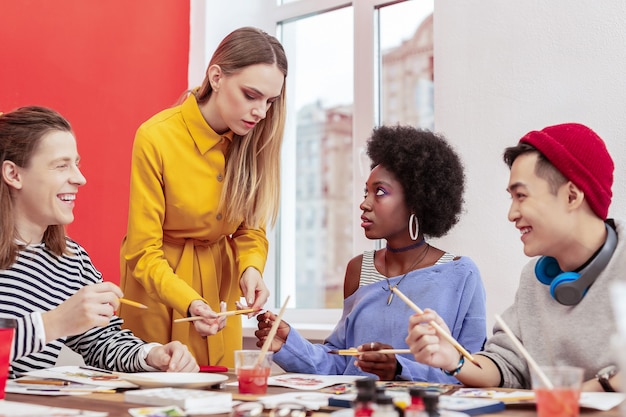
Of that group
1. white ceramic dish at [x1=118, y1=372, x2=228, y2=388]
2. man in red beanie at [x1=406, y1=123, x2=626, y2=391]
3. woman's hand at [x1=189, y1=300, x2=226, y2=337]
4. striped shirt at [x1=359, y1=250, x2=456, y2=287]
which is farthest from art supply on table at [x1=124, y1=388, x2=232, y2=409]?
striped shirt at [x1=359, y1=250, x2=456, y2=287]

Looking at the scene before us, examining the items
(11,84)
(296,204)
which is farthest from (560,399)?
(296,204)

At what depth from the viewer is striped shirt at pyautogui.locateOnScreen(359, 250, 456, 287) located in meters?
2.16

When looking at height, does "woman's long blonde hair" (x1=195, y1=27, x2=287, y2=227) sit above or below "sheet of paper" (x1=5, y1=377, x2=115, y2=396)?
above

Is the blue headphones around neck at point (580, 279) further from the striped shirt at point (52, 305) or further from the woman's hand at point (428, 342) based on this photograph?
the striped shirt at point (52, 305)

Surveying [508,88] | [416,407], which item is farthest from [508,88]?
[416,407]

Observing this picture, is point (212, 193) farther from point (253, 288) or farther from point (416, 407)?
point (416, 407)

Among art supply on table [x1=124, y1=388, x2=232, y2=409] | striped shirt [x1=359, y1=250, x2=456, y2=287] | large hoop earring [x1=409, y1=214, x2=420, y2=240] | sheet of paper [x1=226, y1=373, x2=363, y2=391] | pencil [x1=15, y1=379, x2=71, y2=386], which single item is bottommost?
sheet of paper [x1=226, y1=373, x2=363, y2=391]

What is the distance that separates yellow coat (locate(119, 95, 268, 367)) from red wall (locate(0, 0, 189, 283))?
2.19ft

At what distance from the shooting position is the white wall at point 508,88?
2.27 m

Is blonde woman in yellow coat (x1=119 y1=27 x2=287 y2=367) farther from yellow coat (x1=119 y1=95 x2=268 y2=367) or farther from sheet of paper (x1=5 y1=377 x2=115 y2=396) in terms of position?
sheet of paper (x1=5 y1=377 x2=115 y2=396)

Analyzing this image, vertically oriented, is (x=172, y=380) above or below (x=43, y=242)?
below

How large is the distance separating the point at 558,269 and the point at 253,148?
43.1 inches

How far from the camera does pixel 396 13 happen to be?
314cm

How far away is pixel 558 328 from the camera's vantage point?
1609 mm
